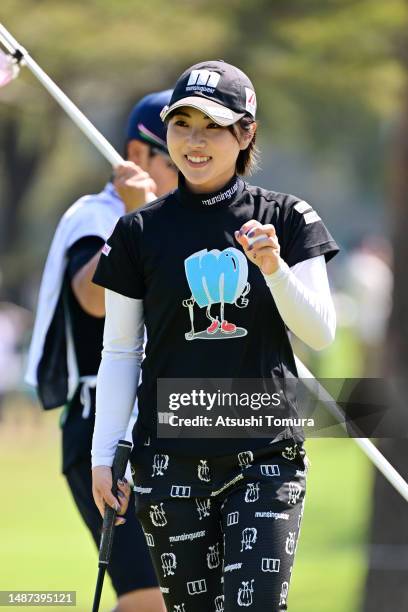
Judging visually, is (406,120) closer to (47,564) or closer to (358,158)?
(47,564)

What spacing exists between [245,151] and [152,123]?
1.09 meters

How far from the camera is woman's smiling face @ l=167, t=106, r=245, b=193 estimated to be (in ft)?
12.5

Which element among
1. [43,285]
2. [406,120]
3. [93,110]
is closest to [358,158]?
[93,110]

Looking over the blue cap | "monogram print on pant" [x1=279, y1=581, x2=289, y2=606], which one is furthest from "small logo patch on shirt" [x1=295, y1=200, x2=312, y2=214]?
the blue cap

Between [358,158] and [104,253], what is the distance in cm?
2720

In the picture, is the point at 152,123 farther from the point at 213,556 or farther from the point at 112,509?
the point at 213,556

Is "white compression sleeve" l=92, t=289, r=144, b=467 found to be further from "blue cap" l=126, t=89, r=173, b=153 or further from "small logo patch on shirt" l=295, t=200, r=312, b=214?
"blue cap" l=126, t=89, r=173, b=153

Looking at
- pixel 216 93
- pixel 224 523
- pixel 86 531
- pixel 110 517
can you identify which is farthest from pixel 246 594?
pixel 86 531

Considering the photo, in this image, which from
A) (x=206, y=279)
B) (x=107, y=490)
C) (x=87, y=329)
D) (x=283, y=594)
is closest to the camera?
(x=283, y=594)

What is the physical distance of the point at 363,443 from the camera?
441 centimetres

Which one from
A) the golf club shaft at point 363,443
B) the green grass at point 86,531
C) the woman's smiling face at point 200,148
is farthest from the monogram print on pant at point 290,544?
the green grass at point 86,531

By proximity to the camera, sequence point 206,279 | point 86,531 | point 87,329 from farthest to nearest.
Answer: point 86,531 → point 87,329 → point 206,279

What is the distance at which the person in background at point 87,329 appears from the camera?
4.71 m

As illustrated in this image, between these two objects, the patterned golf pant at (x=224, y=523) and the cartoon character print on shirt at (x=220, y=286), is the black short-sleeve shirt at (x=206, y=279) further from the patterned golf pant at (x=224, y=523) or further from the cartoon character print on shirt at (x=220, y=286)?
the patterned golf pant at (x=224, y=523)
